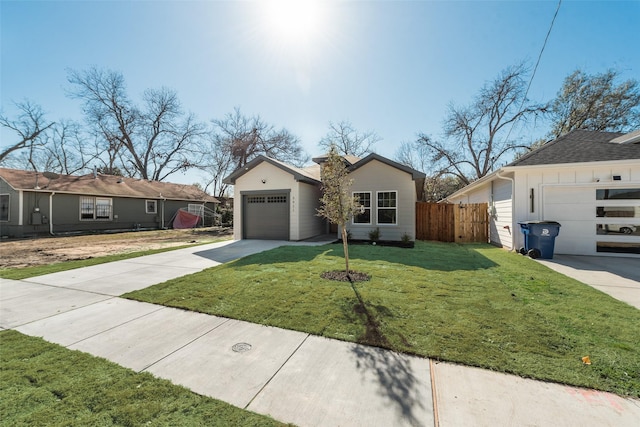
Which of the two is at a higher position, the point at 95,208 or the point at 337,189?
the point at 337,189

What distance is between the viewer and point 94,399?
82.0 inches

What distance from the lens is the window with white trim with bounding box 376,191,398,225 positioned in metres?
11.5

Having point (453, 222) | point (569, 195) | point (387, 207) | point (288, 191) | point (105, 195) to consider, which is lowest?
point (453, 222)

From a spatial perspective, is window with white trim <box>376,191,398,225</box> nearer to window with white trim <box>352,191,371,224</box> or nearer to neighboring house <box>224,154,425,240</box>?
neighboring house <box>224,154,425,240</box>

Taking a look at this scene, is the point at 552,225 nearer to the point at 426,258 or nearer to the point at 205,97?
the point at 426,258

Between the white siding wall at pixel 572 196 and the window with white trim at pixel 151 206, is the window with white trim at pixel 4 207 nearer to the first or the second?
the window with white trim at pixel 151 206

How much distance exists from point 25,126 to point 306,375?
118 ft

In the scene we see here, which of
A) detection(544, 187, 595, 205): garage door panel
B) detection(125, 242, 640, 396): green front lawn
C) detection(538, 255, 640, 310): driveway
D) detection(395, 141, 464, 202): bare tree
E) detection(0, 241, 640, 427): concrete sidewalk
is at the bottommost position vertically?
detection(0, 241, 640, 427): concrete sidewalk

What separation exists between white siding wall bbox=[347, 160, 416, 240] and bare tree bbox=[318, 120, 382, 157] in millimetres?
17248

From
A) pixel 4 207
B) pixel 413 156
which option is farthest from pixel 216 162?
pixel 413 156

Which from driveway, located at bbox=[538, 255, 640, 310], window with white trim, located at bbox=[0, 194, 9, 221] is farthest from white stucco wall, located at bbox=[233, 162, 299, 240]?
window with white trim, located at bbox=[0, 194, 9, 221]

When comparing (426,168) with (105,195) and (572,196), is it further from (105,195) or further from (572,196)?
(105,195)

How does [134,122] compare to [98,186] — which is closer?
[98,186]

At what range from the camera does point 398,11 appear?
7922mm
